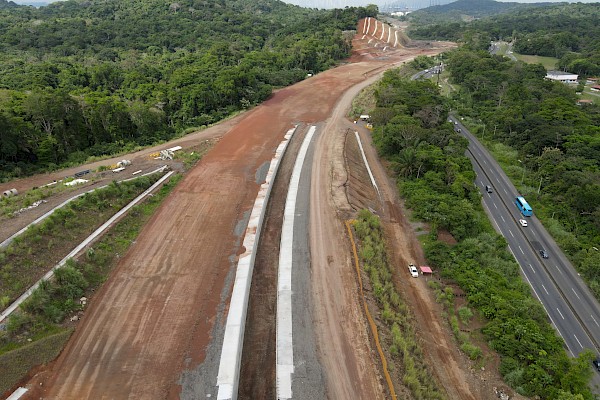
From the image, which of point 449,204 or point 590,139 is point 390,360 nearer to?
point 449,204

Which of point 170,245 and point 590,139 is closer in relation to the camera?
point 170,245

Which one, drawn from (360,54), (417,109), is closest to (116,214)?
(417,109)

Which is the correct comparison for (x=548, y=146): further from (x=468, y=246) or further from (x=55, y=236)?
(x=55, y=236)

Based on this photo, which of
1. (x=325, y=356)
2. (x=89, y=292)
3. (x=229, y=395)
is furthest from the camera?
(x=89, y=292)

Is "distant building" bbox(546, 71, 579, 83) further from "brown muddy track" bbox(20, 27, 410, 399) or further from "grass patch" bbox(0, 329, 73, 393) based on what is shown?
"grass patch" bbox(0, 329, 73, 393)

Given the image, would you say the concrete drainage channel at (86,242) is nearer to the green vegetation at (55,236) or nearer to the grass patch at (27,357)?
the green vegetation at (55,236)

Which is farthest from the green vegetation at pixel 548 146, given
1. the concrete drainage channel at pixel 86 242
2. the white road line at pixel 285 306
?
the concrete drainage channel at pixel 86 242
